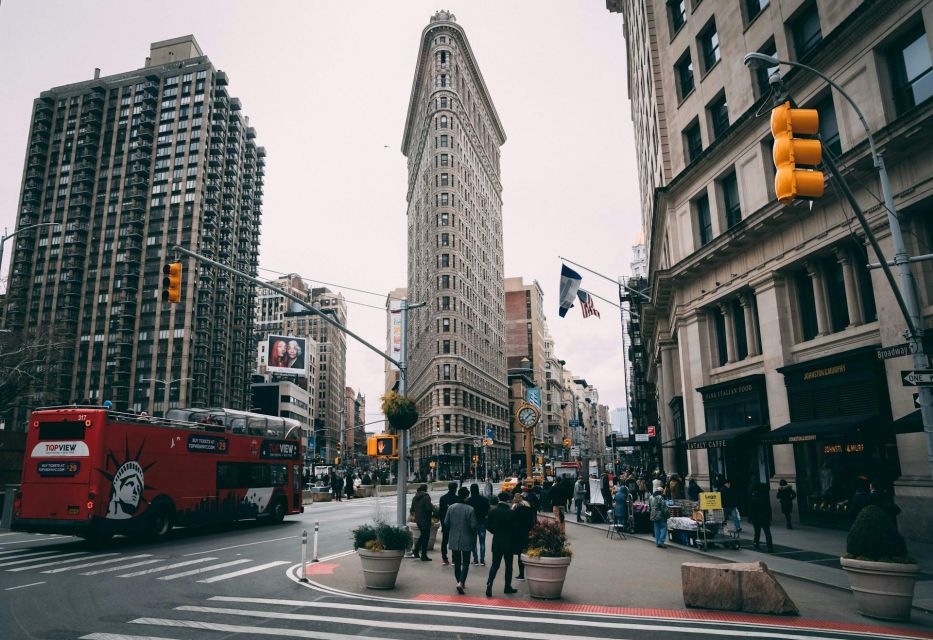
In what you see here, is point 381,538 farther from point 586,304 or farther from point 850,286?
point 586,304

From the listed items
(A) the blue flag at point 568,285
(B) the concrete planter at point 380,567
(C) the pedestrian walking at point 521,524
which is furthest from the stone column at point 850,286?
(B) the concrete planter at point 380,567

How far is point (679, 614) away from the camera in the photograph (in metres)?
9.83

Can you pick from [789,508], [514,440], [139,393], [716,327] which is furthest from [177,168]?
[789,508]

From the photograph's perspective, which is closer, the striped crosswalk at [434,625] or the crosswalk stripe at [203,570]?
the striped crosswalk at [434,625]

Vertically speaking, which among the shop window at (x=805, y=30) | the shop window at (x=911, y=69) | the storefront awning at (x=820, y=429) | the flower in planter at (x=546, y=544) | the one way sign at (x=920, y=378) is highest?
the shop window at (x=805, y=30)

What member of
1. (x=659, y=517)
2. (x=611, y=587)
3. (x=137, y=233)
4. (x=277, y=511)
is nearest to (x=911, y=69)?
(x=659, y=517)

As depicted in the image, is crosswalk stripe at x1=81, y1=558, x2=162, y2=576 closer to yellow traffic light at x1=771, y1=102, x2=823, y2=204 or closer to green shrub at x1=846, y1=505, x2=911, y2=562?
green shrub at x1=846, y1=505, x2=911, y2=562

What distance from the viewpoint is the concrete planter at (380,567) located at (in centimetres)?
1182

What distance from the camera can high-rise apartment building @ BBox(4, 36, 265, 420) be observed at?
345 ft

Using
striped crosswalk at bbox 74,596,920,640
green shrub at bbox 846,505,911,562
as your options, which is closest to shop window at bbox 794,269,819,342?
green shrub at bbox 846,505,911,562

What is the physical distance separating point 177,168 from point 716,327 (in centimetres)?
10996

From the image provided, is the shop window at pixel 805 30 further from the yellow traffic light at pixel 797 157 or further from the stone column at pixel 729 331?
the yellow traffic light at pixel 797 157

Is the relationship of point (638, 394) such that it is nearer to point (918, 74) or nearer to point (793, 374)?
point (793, 374)

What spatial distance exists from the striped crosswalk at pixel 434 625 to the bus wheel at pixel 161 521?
1021 centimetres
